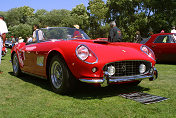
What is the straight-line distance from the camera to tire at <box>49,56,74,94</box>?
12.0ft

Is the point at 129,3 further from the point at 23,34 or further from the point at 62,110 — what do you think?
the point at 62,110

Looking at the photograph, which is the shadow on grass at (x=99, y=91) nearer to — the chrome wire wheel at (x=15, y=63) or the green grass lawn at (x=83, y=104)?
the green grass lawn at (x=83, y=104)

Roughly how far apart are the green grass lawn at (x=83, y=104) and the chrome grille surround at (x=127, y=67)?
16.0 inches

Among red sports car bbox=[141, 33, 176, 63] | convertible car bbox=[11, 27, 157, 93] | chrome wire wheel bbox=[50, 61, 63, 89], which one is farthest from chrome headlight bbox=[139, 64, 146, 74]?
red sports car bbox=[141, 33, 176, 63]

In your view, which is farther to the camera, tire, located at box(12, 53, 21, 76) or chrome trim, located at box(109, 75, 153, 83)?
tire, located at box(12, 53, 21, 76)

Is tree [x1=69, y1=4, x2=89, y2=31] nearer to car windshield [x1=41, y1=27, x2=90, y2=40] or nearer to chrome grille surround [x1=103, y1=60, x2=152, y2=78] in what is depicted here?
car windshield [x1=41, y1=27, x2=90, y2=40]

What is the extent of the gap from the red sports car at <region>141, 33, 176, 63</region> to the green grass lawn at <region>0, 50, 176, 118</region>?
4.97 m

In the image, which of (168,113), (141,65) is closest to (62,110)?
(168,113)

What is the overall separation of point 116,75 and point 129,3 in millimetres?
41426

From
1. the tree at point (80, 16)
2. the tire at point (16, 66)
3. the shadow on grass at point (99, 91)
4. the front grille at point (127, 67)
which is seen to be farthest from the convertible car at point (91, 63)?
the tree at point (80, 16)

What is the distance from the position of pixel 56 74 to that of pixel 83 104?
1032mm

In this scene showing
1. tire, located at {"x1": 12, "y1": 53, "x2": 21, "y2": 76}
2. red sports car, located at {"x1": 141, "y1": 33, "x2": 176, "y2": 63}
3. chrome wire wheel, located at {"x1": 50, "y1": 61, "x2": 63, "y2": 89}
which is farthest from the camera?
red sports car, located at {"x1": 141, "y1": 33, "x2": 176, "y2": 63}

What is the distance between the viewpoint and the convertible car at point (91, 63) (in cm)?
349

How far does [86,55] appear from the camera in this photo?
11.6 feet
